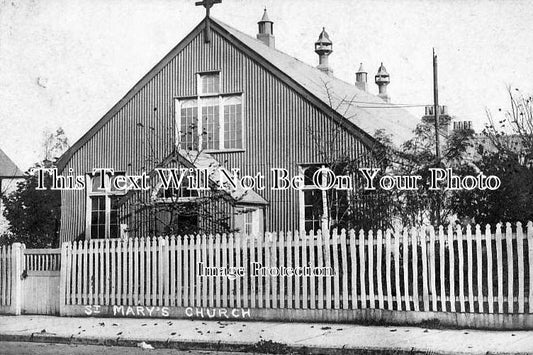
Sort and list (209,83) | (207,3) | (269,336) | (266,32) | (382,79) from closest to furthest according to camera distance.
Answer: (269,336) → (207,3) → (209,83) → (266,32) → (382,79)

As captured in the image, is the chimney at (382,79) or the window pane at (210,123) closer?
the window pane at (210,123)

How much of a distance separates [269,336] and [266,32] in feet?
61.9

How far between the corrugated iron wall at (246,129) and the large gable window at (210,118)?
0.90ft

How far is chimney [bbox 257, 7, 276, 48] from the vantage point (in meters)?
27.8

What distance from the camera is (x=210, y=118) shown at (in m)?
21.9

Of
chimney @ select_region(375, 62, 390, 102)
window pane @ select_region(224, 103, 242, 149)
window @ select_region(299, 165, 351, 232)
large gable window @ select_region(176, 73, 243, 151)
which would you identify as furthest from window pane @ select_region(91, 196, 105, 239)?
chimney @ select_region(375, 62, 390, 102)

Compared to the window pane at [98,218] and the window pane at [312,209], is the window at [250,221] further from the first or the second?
the window pane at [98,218]

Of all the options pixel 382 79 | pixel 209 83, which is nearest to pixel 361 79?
pixel 382 79

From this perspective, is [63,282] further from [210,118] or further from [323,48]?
[323,48]

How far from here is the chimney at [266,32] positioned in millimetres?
27811

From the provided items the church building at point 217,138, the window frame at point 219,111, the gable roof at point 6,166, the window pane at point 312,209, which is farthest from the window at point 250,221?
the gable roof at point 6,166

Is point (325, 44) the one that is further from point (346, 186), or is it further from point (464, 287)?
point (464, 287)

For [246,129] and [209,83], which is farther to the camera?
[209,83]

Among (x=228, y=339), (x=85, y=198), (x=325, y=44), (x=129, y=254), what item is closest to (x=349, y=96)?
(x=325, y=44)
